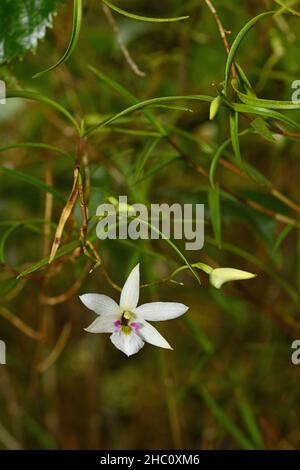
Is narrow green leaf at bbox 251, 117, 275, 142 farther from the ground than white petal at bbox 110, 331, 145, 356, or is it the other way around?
narrow green leaf at bbox 251, 117, 275, 142

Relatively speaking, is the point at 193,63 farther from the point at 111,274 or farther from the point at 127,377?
the point at 127,377

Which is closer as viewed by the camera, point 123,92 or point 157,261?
point 123,92

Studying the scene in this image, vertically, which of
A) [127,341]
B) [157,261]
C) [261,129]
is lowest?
[127,341]

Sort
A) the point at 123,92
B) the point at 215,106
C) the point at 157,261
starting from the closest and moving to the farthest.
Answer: the point at 215,106
the point at 123,92
the point at 157,261

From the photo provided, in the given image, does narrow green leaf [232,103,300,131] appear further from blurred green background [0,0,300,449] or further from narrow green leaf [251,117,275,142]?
blurred green background [0,0,300,449]

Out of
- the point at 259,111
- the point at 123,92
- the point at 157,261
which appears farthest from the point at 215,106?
the point at 157,261

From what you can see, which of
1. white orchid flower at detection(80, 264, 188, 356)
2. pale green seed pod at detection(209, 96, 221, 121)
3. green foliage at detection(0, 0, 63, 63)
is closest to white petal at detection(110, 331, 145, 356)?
white orchid flower at detection(80, 264, 188, 356)

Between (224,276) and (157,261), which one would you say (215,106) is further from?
(157,261)

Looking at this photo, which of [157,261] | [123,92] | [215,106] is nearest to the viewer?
[215,106]
